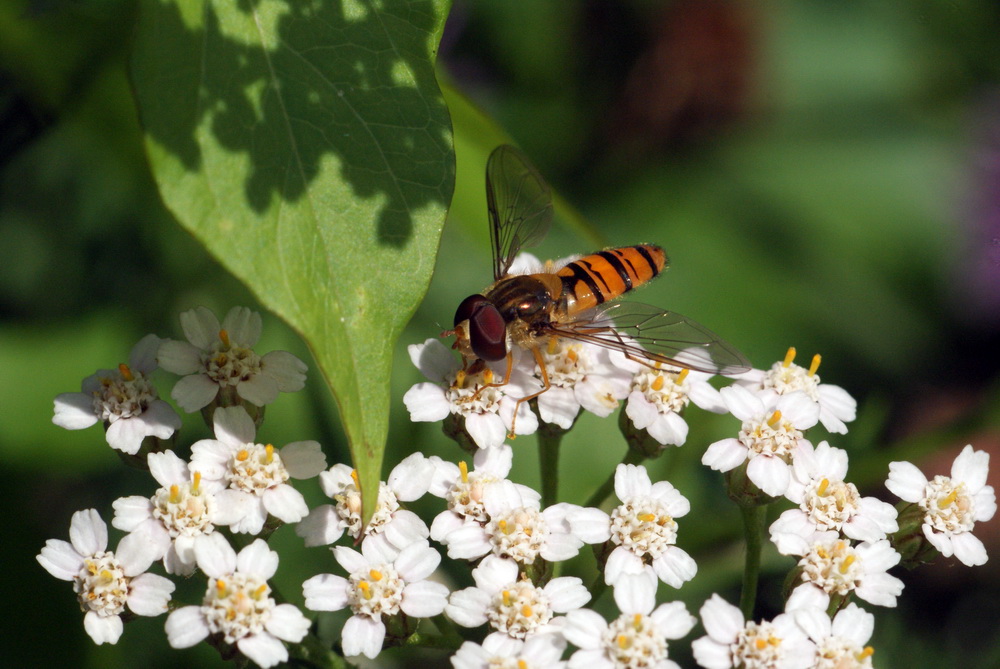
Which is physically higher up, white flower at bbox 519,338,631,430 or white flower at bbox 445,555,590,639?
white flower at bbox 519,338,631,430

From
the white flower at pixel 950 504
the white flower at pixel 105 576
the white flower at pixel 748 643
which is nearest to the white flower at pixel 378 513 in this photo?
the white flower at pixel 105 576

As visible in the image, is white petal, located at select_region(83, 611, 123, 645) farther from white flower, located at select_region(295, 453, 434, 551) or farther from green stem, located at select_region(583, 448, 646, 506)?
green stem, located at select_region(583, 448, 646, 506)

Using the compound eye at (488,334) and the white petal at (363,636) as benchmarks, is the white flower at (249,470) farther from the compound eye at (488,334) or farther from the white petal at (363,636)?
the compound eye at (488,334)

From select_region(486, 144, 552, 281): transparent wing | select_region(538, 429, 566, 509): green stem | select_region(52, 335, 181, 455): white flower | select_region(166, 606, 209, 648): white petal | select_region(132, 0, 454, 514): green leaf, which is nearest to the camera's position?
select_region(132, 0, 454, 514): green leaf

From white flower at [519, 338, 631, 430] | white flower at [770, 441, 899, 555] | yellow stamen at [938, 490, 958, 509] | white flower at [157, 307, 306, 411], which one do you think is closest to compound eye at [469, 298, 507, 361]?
→ white flower at [519, 338, 631, 430]

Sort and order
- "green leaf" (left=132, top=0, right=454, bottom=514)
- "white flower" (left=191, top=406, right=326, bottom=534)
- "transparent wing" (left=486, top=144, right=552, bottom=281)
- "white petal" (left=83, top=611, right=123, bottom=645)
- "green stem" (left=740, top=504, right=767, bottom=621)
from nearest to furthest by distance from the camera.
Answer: "green leaf" (left=132, top=0, right=454, bottom=514)
"white petal" (left=83, top=611, right=123, bottom=645)
"white flower" (left=191, top=406, right=326, bottom=534)
"green stem" (left=740, top=504, right=767, bottom=621)
"transparent wing" (left=486, top=144, right=552, bottom=281)

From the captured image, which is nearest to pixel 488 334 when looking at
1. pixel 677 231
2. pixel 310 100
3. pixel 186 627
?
pixel 310 100

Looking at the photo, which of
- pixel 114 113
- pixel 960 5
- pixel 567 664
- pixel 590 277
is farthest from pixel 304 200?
pixel 960 5
